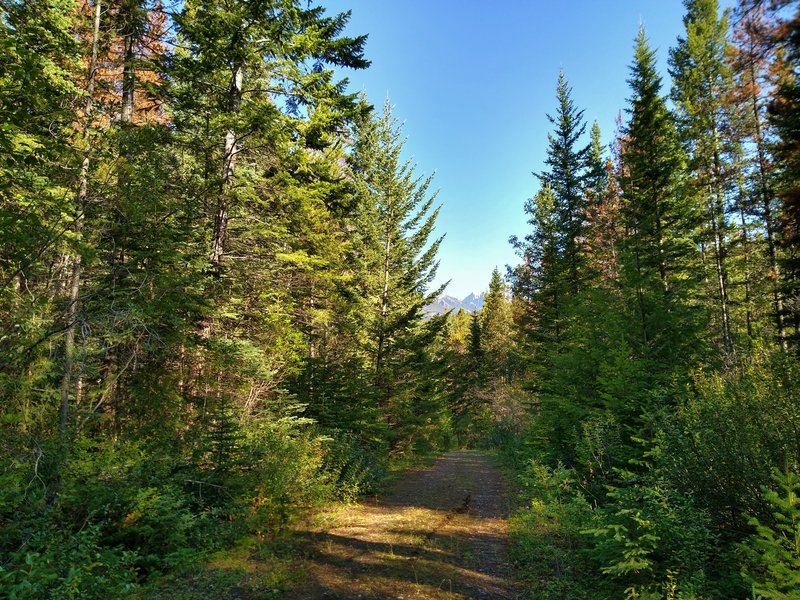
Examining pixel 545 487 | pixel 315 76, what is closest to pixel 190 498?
pixel 545 487

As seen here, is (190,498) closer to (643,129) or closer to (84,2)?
(84,2)

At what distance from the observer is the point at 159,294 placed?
7793mm

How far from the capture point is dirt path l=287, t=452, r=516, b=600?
20.1 ft

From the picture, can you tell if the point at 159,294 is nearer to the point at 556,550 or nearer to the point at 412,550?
the point at 412,550

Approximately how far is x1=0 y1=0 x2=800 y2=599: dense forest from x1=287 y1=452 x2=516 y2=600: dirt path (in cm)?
72

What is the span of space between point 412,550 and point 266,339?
7.12m

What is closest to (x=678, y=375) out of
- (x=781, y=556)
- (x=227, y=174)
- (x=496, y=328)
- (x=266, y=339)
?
(x=781, y=556)

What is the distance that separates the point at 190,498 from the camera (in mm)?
7180

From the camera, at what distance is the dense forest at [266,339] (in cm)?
504

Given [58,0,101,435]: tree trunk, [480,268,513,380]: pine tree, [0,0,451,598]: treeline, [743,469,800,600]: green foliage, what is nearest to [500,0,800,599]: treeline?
[743,469,800,600]: green foliage

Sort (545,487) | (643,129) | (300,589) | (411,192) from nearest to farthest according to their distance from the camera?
1. (300,589)
2. (545,487)
3. (643,129)
4. (411,192)

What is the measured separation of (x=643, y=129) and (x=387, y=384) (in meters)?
15.9

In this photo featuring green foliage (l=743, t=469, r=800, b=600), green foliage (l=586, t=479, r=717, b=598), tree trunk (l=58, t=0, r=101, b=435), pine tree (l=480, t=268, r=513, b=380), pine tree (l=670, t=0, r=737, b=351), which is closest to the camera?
green foliage (l=743, t=469, r=800, b=600)

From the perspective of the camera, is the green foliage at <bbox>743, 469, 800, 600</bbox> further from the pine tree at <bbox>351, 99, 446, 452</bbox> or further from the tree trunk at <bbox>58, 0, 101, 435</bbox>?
the pine tree at <bbox>351, 99, 446, 452</bbox>
